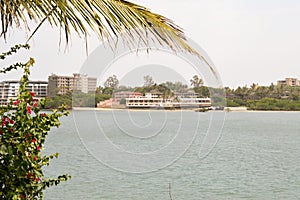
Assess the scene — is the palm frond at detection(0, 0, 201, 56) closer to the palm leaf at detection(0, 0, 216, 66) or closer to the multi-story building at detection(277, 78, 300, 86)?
the palm leaf at detection(0, 0, 216, 66)

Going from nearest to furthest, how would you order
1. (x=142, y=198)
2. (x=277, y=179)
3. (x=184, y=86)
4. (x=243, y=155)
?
1. (x=184, y=86)
2. (x=142, y=198)
3. (x=277, y=179)
4. (x=243, y=155)

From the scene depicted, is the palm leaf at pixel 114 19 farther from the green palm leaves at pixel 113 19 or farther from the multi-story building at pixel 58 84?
the multi-story building at pixel 58 84

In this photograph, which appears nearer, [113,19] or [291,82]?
[113,19]

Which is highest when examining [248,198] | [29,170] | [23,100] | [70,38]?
[70,38]

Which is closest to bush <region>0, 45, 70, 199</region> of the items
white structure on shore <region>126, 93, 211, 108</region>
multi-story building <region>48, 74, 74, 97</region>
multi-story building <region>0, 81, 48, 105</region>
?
multi-story building <region>0, 81, 48, 105</region>

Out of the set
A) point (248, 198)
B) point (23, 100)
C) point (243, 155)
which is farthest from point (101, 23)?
point (243, 155)

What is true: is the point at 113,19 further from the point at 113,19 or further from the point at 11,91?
the point at 11,91

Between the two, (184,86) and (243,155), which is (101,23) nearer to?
(184,86)

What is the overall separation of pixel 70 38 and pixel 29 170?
1.82 ft

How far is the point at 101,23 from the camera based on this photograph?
1.51 meters

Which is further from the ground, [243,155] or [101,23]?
[101,23]

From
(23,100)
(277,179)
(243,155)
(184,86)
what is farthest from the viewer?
(243,155)

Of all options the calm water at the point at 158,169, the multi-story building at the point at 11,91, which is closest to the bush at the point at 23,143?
the multi-story building at the point at 11,91

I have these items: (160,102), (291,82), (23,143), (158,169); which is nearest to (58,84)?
(160,102)
